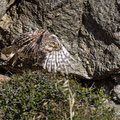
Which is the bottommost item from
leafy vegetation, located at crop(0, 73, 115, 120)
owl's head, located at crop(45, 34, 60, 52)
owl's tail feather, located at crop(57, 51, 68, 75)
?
leafy vegetation, located at crop(0, 73, 115, 120)

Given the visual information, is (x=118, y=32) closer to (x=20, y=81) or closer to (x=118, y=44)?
(x=118, y=44)

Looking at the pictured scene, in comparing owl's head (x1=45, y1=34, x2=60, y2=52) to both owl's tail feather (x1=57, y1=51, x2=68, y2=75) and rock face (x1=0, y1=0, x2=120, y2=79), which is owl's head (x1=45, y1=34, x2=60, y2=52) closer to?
owl's tail feather (x1=57, y1=51, x2=68, y2=75)

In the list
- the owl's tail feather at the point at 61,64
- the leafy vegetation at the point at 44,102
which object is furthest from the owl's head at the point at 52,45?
the leafy vegetation at the point at 44,102

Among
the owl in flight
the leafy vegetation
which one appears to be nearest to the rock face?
the owl in flight

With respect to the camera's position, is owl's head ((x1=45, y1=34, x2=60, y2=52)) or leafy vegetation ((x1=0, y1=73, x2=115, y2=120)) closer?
leafy vegetation ((x1=0, y1=73, x2=115, y2=120))

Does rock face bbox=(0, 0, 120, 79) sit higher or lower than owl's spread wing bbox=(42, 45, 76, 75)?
higher

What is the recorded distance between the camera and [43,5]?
3.10 meters

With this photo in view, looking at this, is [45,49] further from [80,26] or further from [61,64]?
[80,26]

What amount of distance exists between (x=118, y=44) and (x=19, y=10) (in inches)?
60.8

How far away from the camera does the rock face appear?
304 centimetres

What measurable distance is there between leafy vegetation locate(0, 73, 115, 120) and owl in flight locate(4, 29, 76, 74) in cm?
34

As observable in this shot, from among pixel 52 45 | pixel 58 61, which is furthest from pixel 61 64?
pixel 52 45

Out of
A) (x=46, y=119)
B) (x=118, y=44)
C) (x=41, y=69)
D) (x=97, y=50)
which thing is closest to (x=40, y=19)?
(x=41, y=69)

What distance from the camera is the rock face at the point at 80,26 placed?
3035 mm
